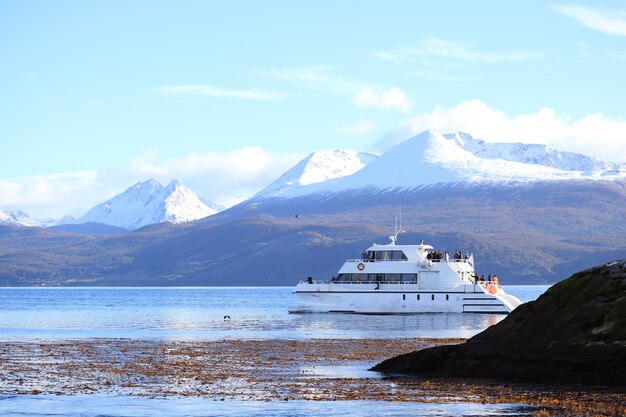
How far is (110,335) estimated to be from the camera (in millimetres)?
62156

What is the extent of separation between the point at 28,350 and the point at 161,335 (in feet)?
47.9

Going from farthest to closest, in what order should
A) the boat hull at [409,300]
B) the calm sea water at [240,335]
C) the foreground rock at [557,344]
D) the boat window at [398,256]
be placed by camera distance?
the boat window at [398,256]
the boat hull at [409,300]
the foreground rock at [557,344]
the calm sea water at [240,335]

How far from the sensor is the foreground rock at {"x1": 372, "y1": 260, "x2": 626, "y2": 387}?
30578mm

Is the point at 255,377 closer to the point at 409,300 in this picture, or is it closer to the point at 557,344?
the point at 557,344

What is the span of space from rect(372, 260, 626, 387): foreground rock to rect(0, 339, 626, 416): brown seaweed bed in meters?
0.86

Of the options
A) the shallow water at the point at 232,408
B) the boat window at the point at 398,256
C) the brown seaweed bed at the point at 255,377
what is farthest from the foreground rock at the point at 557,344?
the boat window at the point at 398,256

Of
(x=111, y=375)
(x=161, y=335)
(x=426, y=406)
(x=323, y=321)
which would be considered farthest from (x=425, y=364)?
(x=323, y=321)

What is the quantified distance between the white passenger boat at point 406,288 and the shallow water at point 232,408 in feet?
197

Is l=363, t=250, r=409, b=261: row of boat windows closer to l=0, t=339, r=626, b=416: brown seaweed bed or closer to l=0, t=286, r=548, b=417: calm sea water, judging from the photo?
l=0, t=286, r=548, b=417: calm sea water

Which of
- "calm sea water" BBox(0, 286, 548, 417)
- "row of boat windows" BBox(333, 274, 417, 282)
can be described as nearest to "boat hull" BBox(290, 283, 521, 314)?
"row of boat windows" BBox(333, 274, 417, 282)

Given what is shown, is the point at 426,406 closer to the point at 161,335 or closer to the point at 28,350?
the point at 28,350

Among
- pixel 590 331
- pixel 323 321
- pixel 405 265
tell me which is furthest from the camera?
pixel 405 265

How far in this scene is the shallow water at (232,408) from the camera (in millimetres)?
26727

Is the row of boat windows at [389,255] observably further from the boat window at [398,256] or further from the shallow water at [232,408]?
the shallow water at [232,408]
